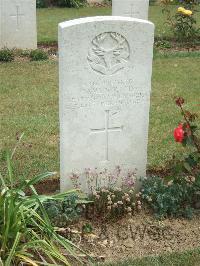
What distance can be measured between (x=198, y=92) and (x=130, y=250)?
4833 millimetres

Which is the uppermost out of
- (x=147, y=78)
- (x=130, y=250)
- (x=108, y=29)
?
(x=108, y=29)

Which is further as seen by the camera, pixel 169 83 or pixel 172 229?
pixel 169 83

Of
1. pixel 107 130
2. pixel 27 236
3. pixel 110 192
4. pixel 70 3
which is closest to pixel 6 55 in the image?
pixel 107 130

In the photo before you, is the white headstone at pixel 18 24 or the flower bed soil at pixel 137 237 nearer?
the flower bed soil at pixel 137 237

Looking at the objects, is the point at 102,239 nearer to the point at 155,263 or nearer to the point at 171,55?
the point at 155,263

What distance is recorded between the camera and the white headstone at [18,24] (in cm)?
1062

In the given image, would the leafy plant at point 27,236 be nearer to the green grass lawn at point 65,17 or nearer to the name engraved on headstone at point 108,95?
the name engraved on headstone at point 108,95

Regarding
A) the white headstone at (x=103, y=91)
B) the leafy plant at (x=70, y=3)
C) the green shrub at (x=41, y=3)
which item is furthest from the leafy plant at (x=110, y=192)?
the green shrub at (x=41, y=3)

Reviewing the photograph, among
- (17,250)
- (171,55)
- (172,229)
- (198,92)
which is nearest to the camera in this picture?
(17,250)

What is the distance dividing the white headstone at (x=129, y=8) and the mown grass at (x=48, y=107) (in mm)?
1219

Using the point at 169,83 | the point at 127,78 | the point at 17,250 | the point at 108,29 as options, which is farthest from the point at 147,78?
the point at 169,83

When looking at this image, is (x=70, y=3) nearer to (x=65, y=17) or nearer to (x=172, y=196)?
(x=65, y=17)

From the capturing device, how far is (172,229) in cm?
458

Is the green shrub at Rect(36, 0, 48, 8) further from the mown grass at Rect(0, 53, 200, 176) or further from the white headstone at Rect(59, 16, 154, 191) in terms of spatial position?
the white headstone at Rect(59, 16, 154, 191)
